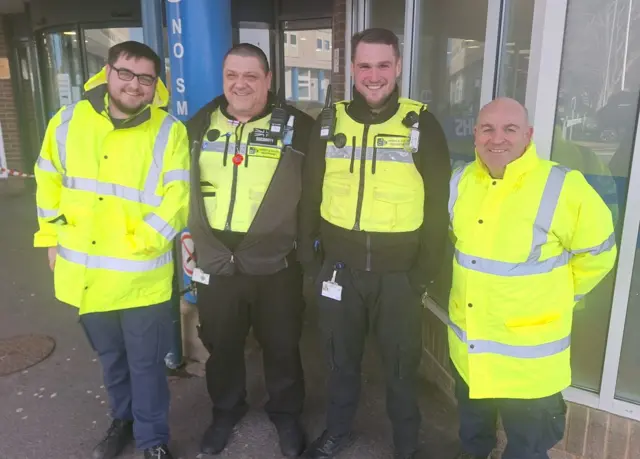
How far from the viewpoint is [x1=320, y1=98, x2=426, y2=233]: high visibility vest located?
8.02 ft

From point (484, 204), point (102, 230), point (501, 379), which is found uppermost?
point (484, 204)

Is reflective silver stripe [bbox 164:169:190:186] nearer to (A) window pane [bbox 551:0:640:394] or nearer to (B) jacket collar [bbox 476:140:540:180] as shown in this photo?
(B) jacket collar [bbox 476:140:540:180]

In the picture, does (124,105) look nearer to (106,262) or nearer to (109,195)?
(109,195)

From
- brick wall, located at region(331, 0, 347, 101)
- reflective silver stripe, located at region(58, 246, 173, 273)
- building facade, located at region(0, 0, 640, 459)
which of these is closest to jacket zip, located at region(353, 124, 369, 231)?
building facade, located at region(0, 0, 640, 459)

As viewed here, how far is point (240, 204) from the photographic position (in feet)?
8.59

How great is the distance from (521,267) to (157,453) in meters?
1.95

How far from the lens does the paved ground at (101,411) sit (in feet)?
9.69

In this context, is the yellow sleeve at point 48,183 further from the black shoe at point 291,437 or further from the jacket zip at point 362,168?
the black shoe at point 291,437

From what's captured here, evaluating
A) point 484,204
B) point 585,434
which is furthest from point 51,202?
point 585,434

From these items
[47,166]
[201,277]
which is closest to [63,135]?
[47,166]

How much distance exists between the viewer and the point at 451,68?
146 inches

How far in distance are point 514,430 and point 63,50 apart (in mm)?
9316

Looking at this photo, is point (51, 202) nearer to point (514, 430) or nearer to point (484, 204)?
point (484, 204)

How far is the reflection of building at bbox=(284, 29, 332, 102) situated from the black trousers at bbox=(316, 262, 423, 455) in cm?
613
